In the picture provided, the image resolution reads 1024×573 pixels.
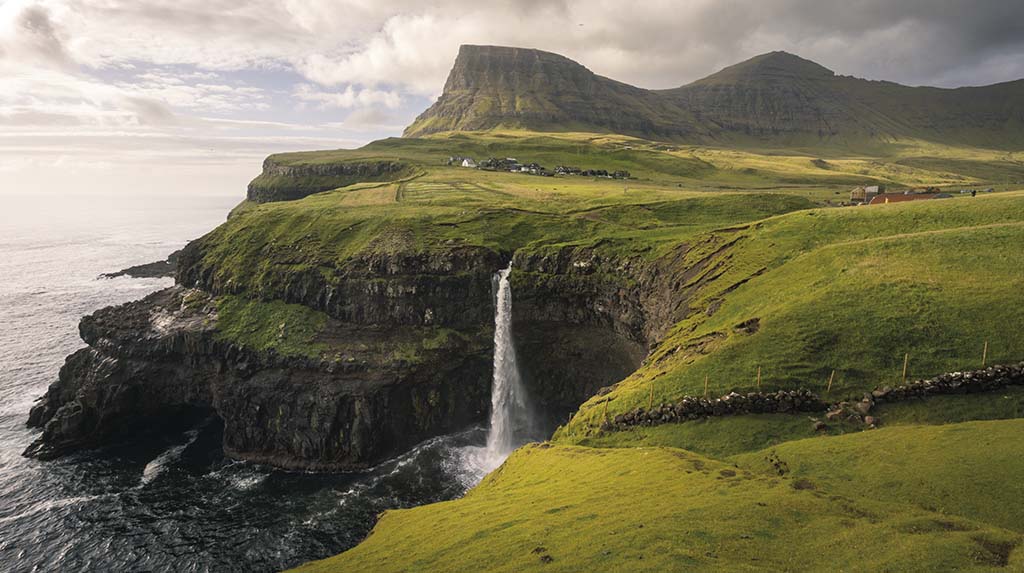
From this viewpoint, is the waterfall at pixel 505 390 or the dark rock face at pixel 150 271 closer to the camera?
the waterfall at pixel 505 390

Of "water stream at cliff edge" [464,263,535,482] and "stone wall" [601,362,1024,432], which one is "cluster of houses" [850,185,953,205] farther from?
"water stream at cliff edge" [464,263,535,482]

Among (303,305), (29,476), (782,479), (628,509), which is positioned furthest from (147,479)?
(782,479)

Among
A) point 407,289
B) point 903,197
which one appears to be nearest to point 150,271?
point 407,289

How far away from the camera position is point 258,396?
68812mm

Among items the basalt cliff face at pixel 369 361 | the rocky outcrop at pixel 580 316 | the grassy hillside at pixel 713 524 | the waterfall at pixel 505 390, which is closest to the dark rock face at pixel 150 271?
the basalt cliff face at pixel 369 361

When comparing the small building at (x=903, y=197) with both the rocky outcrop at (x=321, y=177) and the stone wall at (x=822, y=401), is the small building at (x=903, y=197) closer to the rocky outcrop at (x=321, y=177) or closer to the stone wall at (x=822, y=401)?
the stone wall at (x=822, y=401)

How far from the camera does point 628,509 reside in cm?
2538

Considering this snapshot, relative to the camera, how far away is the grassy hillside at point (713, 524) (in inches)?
746

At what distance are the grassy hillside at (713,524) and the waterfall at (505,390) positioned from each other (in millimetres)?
34712

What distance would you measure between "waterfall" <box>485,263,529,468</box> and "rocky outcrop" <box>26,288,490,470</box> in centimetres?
253

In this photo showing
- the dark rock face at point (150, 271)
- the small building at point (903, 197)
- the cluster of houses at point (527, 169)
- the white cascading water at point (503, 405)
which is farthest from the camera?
the cluster of houses at point (527, 169)

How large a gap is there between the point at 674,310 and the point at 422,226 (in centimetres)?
4807

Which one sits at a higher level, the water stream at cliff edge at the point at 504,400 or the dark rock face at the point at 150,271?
the dark rock face at the point at 150,271

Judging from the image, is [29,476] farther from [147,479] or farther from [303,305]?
[303,305]
